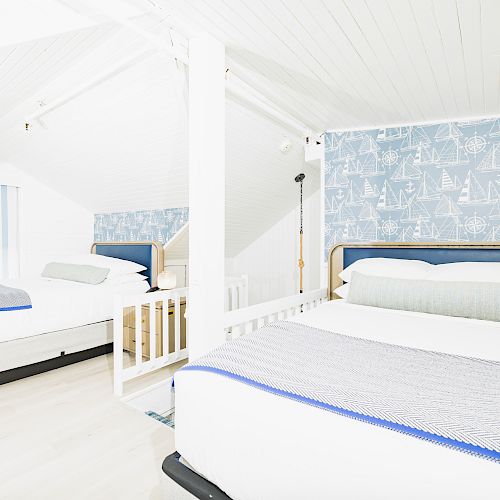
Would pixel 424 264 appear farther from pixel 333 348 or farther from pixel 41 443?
pixel 41 443

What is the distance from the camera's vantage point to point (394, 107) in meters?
2.73

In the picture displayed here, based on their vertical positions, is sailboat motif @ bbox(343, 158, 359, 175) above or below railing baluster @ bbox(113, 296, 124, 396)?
above

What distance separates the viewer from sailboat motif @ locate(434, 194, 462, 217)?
287cm

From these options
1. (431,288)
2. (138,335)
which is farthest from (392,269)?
(138,335)

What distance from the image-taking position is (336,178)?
3.35 metres

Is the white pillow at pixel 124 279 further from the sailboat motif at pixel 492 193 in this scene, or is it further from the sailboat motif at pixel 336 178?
the sailboat motif at pixel 492 193

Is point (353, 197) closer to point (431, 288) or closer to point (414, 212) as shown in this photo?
point (414, 212)

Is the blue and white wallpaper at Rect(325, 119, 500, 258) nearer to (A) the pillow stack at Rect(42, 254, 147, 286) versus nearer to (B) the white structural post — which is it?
(B) the white structural post

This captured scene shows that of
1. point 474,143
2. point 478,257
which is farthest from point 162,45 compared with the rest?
point 478,257

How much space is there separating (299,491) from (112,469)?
1178 millimetres

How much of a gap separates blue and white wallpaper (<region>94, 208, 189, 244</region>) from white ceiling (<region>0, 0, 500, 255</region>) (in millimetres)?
153

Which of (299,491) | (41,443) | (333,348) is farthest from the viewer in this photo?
(41,443)

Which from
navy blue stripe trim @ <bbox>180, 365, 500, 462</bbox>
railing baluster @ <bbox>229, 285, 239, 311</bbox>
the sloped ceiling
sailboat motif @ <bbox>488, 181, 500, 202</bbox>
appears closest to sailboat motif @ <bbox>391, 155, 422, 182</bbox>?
sailboat motif @ <bbox>488, 181, 500, 202</bbox>

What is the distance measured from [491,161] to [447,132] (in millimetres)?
390
